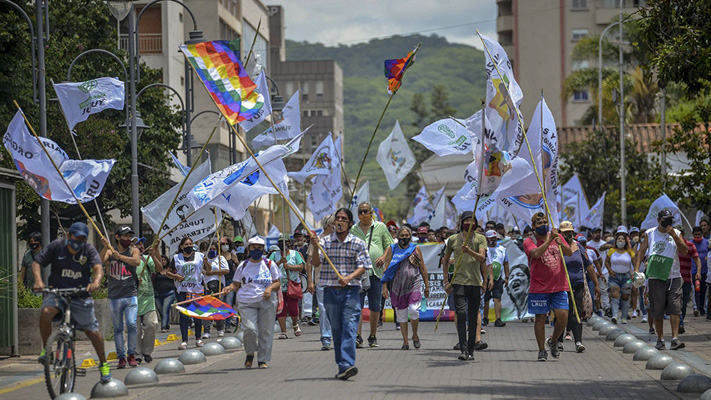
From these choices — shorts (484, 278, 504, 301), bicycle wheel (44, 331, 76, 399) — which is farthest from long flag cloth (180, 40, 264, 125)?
shorts (484, 278, 504, 301)

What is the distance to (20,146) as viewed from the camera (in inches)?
569

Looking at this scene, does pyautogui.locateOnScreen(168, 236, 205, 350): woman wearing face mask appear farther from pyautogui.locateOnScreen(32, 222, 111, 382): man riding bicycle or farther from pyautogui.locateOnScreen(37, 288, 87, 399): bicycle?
pyautogui.locateOnScreen(37, 288, 87, 399): bicycle

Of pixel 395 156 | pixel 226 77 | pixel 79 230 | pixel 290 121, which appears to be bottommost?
pixel 79 230

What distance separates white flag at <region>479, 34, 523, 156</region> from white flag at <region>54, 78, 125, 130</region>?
6613mm

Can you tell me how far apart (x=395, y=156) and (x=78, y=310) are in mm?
22575

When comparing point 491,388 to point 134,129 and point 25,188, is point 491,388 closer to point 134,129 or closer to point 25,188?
point 134,129

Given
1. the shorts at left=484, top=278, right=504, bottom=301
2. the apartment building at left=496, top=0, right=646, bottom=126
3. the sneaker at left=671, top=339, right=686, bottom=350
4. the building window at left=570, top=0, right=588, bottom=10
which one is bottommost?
the sneaker at left=671, top=339, right=686, bottom=350

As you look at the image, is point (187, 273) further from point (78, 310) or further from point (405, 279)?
point (78, 310)

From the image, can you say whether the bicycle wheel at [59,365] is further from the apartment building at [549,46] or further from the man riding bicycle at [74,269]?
the apartment building at [549,46]

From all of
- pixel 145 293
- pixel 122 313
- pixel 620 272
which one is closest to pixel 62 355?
pixel 122 313

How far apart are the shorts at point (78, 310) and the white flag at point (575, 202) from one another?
2419 centimetres

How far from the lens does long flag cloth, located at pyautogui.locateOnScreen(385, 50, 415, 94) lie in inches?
696

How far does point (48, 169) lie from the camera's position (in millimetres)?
14469

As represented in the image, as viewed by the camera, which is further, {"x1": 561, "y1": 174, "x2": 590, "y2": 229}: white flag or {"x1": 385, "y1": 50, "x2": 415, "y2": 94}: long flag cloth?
{"x1": 561, "y1": 174, "x2": 590, "y2": 229}: white flag
